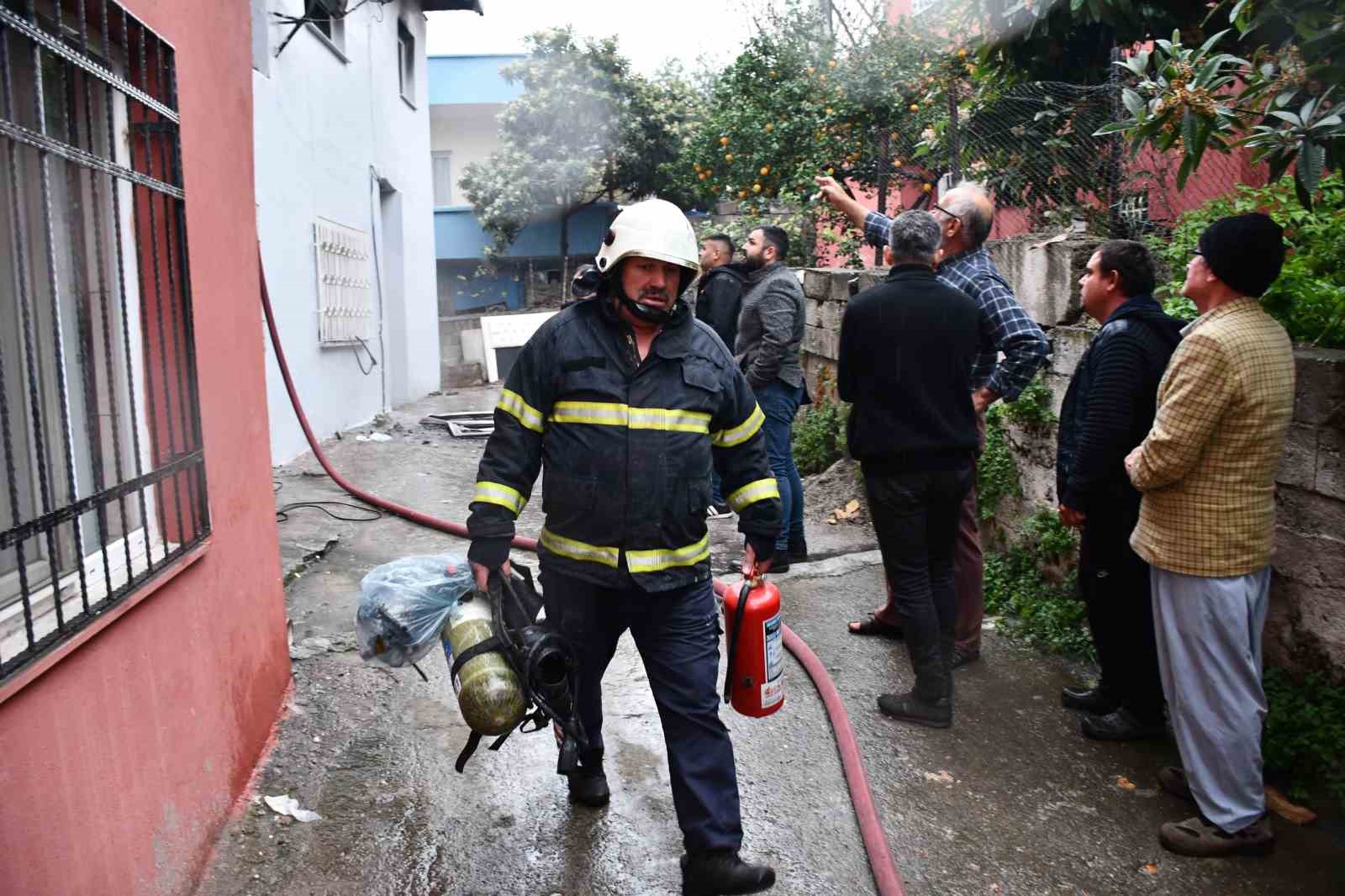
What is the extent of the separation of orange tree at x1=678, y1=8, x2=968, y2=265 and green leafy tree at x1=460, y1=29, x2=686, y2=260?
960cm

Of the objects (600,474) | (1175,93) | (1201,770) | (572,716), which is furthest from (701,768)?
(1175,93)

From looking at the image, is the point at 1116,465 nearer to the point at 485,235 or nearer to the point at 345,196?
the point at 345,196

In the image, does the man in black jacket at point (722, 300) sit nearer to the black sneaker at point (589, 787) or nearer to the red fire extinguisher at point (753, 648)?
the black sneaker at point (589, 787)

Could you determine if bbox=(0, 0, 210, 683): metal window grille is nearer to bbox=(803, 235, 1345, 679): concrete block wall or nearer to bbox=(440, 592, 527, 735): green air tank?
bbox=(440, 592, 527, 735): green air tank

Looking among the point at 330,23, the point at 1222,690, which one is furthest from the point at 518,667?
the point at 330,23

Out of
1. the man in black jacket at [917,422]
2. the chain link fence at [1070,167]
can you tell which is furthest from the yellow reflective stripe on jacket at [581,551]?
the chain link fence at [1070,167]

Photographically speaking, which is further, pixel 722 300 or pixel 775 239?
pixel 722 300

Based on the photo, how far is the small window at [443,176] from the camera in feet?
82.5

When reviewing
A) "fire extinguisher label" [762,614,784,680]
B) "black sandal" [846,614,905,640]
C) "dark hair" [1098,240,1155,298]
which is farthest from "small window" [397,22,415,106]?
"fire extinguisher label" [762,614,784,680]

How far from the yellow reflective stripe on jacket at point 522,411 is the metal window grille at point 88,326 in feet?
3.10

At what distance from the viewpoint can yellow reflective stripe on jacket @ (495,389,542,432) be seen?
3023mm

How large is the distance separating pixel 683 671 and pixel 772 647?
1.05ft

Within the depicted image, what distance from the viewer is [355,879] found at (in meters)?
3.01

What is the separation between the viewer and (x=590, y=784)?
3457mm
